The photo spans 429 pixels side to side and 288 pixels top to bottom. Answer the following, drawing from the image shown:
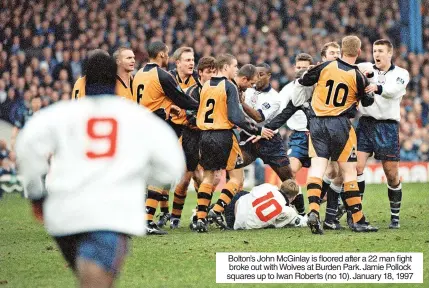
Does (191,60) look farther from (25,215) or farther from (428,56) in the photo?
(428,56)

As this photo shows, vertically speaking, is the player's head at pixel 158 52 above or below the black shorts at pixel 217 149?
above

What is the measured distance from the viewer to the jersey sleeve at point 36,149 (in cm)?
536

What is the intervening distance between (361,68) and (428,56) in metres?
16.3

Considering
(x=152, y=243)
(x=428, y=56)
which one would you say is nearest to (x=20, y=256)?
(x=152, y=243)

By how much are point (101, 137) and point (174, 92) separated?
619 cm

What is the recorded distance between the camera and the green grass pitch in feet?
26.7

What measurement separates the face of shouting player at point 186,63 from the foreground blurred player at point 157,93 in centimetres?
48

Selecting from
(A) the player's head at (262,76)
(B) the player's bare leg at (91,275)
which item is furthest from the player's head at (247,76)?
(B) the player's bare leg at (91,275)

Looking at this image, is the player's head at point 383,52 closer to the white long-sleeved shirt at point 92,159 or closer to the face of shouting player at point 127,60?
the face of shouting player at point 127,60

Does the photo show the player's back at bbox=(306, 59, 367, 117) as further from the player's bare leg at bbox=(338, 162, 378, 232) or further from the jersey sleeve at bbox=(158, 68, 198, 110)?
the jersey sleeve at bbox=(158, 68, 198, 110)

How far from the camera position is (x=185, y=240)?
35.3 ft

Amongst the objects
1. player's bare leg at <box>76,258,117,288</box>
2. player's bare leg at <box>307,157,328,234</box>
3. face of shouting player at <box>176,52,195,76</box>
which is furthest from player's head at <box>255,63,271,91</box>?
player's bare leg at <box>76,258,117,288</box>

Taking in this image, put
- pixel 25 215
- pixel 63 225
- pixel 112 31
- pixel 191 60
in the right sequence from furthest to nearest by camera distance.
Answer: pixel 112 31
pixel 25 215
pixel 191 60
pixel 63 225

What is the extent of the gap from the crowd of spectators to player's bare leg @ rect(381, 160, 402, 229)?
441 inches
